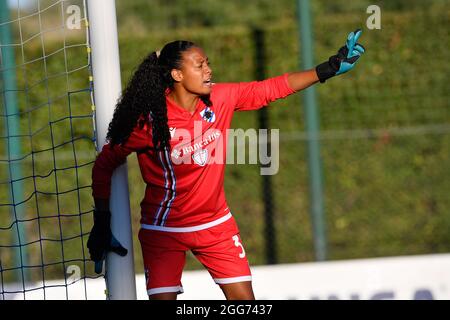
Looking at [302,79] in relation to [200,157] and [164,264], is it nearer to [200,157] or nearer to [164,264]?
[200,157]

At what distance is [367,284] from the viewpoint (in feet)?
19.6

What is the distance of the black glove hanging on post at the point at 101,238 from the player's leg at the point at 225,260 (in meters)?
0.43

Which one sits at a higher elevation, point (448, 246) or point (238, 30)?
point (238, 30)

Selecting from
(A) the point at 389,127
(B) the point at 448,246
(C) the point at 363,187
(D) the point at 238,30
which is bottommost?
(B) the point at 448,246

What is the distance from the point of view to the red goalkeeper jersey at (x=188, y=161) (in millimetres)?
4129

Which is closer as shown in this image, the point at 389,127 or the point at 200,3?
the point at 389,127

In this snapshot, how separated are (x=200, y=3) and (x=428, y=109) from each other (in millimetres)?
2982

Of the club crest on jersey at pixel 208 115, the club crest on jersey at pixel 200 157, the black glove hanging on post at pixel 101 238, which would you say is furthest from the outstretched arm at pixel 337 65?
the black glove hanging on post at pixel 101 238

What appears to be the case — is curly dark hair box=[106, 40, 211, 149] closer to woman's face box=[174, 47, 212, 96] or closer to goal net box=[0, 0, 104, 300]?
woman's face box=[174, 47, 212, 96]

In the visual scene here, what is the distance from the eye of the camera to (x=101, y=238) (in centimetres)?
426

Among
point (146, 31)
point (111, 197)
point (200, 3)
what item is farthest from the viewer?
point (200, 3)

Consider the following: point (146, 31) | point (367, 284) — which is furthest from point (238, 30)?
point (367, 284)
